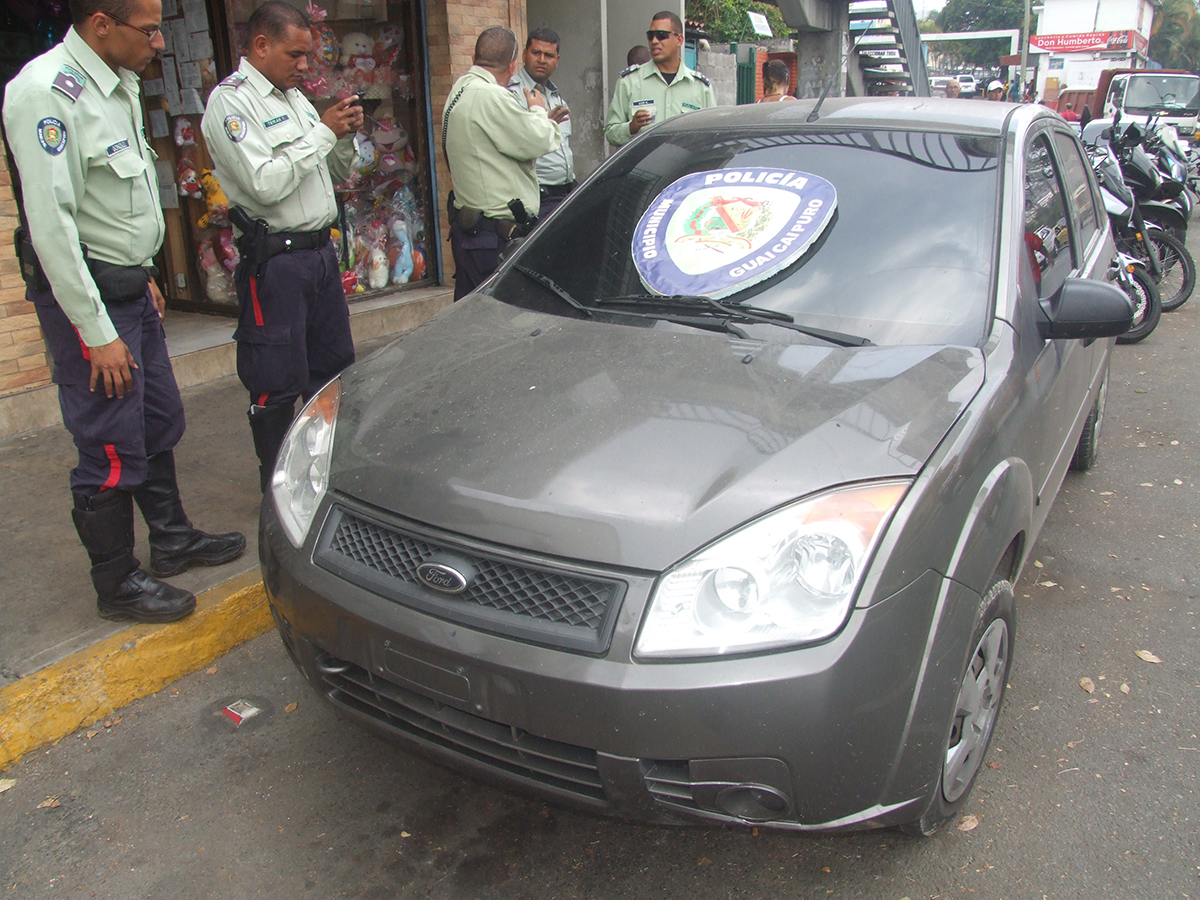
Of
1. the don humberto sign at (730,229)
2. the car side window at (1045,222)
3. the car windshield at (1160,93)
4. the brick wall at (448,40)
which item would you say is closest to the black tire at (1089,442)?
the car side window at (1045,222)

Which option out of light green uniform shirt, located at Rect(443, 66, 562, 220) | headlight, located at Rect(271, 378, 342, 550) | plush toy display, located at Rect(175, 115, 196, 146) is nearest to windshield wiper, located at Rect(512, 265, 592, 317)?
headlight, located at Rect(271, 378, 342, 550)

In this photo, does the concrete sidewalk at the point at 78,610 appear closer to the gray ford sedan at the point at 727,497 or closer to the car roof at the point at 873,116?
the gray ford sedan at the point at 727,497

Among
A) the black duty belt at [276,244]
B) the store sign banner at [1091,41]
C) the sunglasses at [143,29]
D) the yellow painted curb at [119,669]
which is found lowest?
the yellow painted curb at [119,669]

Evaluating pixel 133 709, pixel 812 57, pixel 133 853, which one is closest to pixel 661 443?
pixel 133 853

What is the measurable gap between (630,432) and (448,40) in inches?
242

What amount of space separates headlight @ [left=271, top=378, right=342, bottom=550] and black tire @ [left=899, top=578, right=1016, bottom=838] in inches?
61.3

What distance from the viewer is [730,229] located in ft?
9.18

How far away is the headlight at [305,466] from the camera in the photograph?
7.52ft

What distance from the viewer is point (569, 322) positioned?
2750 millimetres

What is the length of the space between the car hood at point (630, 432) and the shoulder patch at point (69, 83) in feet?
3.72

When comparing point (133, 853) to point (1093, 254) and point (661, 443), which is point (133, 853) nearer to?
point (661, 443)

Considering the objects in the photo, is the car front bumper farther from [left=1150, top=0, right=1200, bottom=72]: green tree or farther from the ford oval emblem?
[left=1150, top=0, right=1200, bottom=72]: green tree

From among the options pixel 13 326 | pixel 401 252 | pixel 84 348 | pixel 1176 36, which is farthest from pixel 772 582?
pixel 1176 36

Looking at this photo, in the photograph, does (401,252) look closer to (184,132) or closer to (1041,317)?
(184,132)
